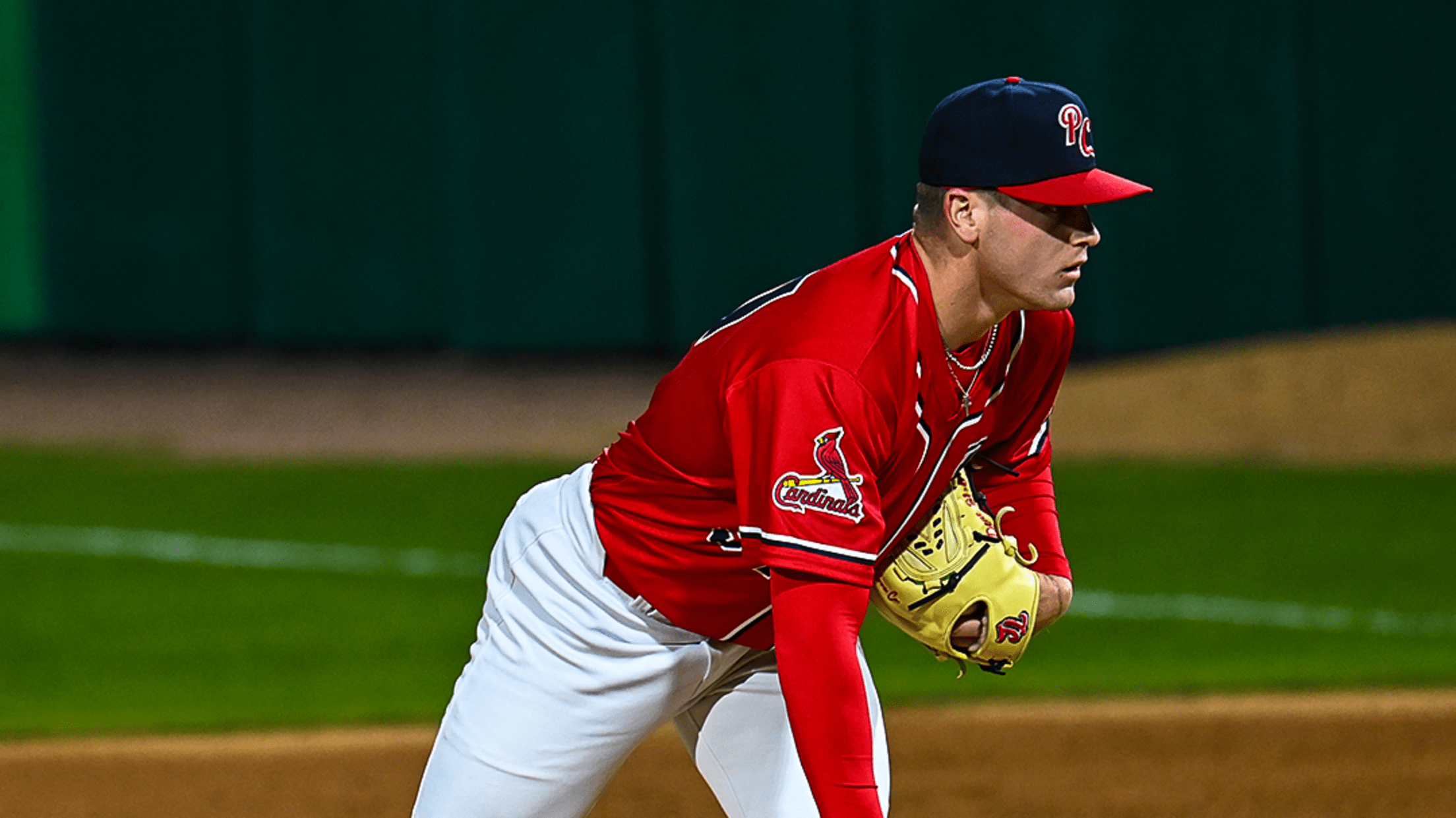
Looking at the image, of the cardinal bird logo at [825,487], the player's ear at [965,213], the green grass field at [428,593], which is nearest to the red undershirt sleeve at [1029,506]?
the player's ear at [965,213]

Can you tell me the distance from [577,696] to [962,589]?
63 cm

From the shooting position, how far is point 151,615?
7.50 m

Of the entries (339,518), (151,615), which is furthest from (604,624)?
(339,518)

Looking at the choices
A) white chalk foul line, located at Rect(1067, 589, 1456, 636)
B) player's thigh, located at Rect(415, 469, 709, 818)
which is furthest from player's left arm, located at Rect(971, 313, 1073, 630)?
white chalk foul line, located at Rect(1067, 589, 1456, 636)

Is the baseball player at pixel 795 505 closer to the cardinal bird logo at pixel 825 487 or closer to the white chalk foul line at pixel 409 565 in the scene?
the cardinal bird logo at pixel 825 487

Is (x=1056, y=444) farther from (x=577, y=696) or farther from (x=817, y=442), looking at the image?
(x=817, y=442)

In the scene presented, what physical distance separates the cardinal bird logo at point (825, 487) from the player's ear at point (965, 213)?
37 cm

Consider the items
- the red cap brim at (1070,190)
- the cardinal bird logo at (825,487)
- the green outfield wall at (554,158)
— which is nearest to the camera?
the cardinal bird logo at (825,487)

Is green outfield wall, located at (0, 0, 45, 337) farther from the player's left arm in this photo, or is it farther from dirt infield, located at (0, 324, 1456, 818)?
the player's left arm

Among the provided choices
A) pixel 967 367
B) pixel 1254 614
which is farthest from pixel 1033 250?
pixel 1254 614

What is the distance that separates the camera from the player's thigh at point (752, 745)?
293 cm

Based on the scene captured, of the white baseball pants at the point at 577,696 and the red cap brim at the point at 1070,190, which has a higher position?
the red cap brim at the point at 1070,190

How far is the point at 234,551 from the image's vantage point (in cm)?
875

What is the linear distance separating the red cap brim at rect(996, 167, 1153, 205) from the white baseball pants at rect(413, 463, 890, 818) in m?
0.72
